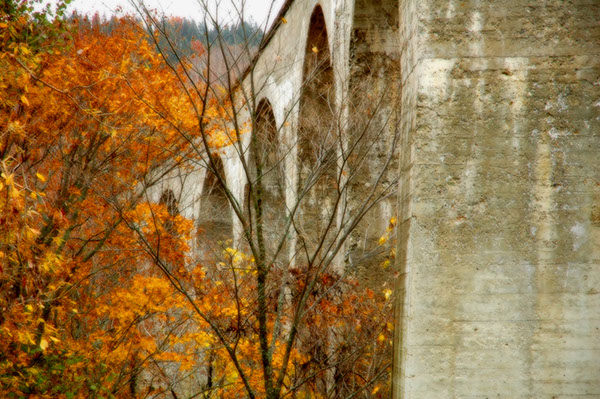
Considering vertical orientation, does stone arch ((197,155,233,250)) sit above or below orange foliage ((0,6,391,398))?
above

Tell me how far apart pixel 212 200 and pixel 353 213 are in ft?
39.4

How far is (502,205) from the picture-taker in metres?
5.89

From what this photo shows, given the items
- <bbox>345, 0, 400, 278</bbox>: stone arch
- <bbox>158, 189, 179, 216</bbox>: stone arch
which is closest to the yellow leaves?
<bbox>345, 0, 400, 278</bbox>: stone arch

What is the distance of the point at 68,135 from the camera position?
10188 millimetres

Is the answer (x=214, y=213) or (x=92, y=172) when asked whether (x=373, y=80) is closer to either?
(x=92, y=172)

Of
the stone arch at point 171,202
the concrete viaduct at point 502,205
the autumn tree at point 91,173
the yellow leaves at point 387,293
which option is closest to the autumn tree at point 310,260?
the yellow leaves at point 387,293

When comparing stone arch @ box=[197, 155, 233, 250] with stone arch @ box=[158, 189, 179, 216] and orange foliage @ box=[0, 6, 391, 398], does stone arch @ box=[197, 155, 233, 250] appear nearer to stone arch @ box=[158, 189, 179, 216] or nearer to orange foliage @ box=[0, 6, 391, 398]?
stone arch @ box=[158, 189, 179, 216]

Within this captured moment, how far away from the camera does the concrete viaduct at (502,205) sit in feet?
18.9

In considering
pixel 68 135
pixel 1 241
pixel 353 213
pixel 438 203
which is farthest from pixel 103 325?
pixel 438 203

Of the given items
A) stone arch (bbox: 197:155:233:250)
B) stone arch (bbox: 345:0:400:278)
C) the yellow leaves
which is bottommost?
the yellow leaves

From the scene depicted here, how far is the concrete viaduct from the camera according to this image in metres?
5.77

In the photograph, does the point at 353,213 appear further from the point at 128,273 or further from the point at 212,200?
the point at 212,200

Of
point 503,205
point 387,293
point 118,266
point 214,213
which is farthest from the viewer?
point 214,213

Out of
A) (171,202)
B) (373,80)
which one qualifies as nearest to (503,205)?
(373,80)
